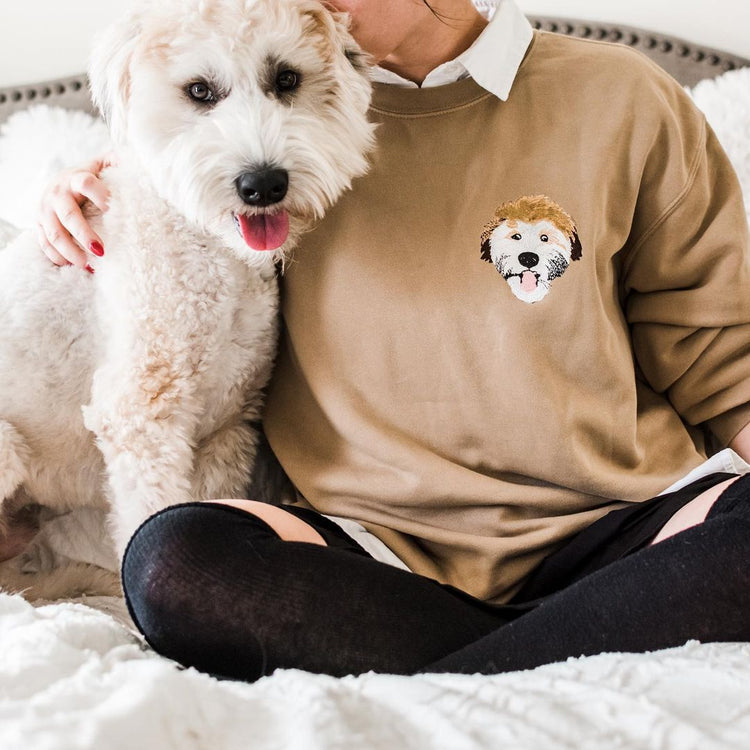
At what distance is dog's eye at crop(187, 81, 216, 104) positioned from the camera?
3.63 feet

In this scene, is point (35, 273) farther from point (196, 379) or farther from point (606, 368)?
point (606, 368)

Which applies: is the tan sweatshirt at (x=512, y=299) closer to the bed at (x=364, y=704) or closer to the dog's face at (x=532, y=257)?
the dog's face at (x=532, y=257)

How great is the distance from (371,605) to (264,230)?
51 cm

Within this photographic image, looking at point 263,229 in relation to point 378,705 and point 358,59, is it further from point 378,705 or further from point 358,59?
point 378,705

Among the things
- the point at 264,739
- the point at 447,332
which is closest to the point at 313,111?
the point at 447,332

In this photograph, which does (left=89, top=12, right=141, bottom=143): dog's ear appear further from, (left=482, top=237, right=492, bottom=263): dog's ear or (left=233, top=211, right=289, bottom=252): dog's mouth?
(left=482, top=237, right=492, bottom=263): dog's ear

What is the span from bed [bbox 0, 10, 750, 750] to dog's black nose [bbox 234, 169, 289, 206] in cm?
55

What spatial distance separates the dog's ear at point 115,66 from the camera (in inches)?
43.3

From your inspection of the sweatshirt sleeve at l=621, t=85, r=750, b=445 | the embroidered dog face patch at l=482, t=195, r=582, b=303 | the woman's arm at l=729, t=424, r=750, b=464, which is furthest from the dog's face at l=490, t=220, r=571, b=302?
the woman's arm at l=729, t=424, r=750, b=464

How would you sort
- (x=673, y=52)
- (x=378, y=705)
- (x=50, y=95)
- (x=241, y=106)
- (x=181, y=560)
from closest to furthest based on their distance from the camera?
1. (x=378, y=705)
2. (x=181, y=560)
3. (x=241, y=106)
4. (x=673, y=52)
5. (x=50, y=95)

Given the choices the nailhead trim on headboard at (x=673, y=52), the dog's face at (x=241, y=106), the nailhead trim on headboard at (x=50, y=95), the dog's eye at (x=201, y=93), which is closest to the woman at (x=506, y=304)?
the dog's face at (x=241, y=106)

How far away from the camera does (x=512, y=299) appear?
117 cm

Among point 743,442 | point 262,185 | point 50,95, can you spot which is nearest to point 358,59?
point 262,185

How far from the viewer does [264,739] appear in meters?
0.76
